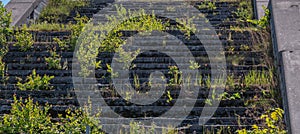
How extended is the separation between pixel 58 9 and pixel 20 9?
3.02 feet

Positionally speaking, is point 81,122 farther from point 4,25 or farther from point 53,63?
point 4,25

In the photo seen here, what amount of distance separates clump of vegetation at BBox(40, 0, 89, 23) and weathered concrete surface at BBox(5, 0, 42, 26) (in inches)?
11.3

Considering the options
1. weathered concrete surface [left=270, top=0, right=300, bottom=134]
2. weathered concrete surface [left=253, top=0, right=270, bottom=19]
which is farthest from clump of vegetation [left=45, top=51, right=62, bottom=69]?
weathered concrete surface [left=253, top=0, right=270, bottom=19]

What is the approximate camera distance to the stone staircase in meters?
8.65

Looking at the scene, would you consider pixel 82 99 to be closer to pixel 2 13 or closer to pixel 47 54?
pixel 47 54

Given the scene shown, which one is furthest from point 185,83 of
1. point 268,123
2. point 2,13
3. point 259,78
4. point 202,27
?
point 2,13

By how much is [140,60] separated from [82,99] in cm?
156

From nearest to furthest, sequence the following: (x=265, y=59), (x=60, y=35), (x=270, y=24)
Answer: (x=265, y=59), (x=270, y=24), (x=60, y=35)

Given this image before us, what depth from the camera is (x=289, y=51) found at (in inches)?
354

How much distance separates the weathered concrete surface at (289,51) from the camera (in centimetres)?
805

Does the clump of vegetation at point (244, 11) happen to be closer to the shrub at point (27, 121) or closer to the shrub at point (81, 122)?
the shrub at point (81, 122)

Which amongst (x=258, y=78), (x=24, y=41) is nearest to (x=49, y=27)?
(x=24, y=41)

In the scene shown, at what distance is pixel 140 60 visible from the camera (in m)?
10.3

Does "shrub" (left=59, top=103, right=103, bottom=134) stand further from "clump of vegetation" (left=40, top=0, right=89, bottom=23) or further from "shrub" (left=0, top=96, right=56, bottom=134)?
"clump of vegetation" (left=40, top=0, right=89, bottom=23)
